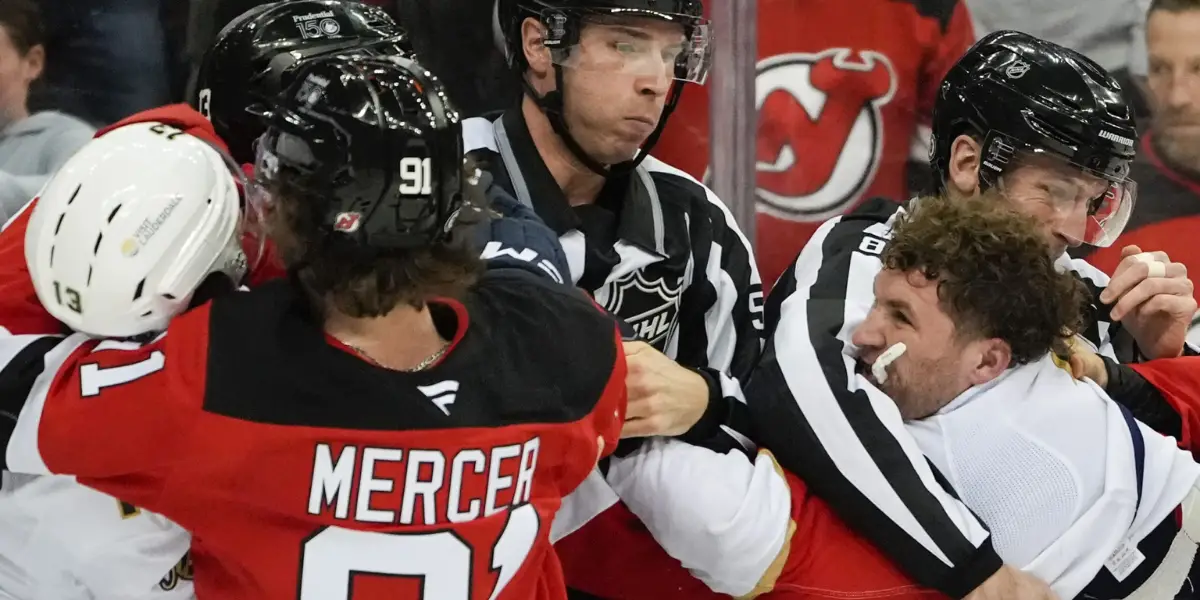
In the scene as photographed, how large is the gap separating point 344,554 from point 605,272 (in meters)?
0.78

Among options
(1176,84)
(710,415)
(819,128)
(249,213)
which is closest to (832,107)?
(819,128)

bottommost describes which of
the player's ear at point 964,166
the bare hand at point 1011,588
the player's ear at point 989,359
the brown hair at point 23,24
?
the bare hand at point 1011,588

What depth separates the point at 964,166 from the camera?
1916mm

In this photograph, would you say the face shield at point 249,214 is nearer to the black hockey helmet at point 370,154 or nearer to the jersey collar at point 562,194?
the black hockey helmet at point 370,154

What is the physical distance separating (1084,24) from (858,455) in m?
1.73

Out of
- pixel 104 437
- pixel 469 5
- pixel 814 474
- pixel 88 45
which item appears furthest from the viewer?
pixel 469 5

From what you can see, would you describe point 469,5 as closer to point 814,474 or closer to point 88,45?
point 88,45

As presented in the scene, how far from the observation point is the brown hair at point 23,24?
2.03 metres

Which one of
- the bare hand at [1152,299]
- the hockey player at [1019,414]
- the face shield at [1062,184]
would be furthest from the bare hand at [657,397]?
the bare hand at [1152,299]

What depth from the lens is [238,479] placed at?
3.30 feet

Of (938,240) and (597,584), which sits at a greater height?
(938,240)

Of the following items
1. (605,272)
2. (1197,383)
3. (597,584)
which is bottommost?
(597,584)

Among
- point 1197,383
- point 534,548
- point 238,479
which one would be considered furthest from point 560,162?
point 1197,383

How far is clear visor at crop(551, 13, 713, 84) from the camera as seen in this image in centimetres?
170
